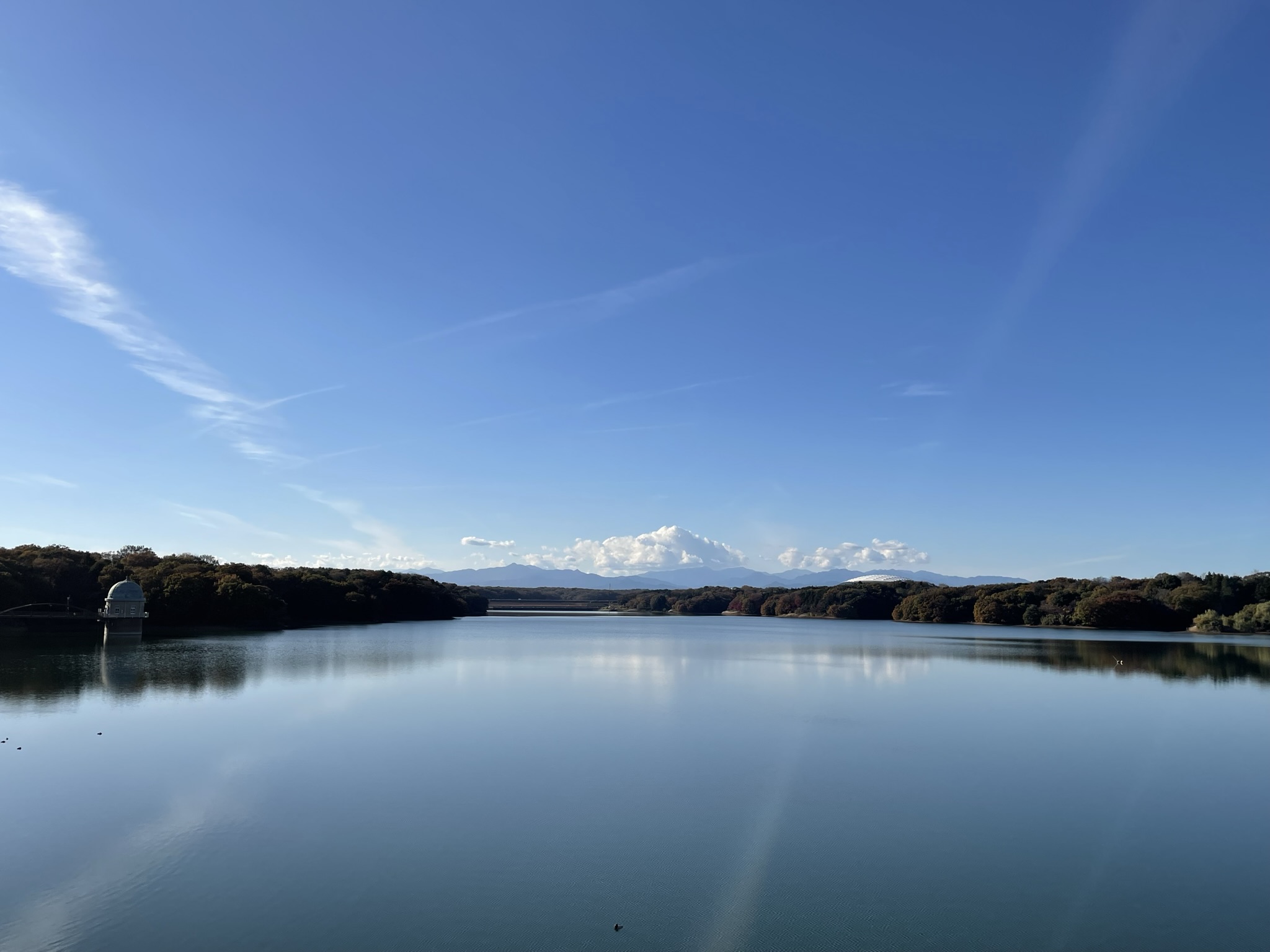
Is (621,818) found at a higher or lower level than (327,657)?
lower

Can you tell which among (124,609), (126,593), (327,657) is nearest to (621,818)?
(327,657)

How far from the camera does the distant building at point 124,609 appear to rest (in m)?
55.8

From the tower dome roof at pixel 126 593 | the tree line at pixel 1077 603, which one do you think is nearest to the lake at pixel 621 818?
the tower dome roof at pixel 126 593

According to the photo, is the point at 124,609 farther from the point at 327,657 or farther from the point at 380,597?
the point at 380,597

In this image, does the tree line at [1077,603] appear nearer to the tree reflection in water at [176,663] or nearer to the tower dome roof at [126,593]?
the tree reflection in water at [176,663]

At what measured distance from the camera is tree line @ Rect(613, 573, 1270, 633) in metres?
81.9

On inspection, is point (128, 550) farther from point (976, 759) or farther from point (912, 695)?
point (976, 759)

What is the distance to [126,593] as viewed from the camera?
189ft

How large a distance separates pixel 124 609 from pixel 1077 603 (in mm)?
A: 92009

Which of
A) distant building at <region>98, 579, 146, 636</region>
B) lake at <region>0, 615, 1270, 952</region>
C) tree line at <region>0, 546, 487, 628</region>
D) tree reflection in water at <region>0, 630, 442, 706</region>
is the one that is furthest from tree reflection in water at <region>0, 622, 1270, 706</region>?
tree line at <region>0, 546, 487, 628</region>

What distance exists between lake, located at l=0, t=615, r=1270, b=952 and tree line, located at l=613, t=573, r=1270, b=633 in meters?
62.9

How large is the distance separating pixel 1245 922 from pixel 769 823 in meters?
6.13

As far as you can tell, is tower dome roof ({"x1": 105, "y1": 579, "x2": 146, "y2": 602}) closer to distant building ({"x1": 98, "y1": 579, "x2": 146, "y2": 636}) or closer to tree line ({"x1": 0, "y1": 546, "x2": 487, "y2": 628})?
distant building ({"x1": 98, "y1": 579, "x2": 146, "y2": 636})

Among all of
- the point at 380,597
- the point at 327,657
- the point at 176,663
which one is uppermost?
the point at 380,597
